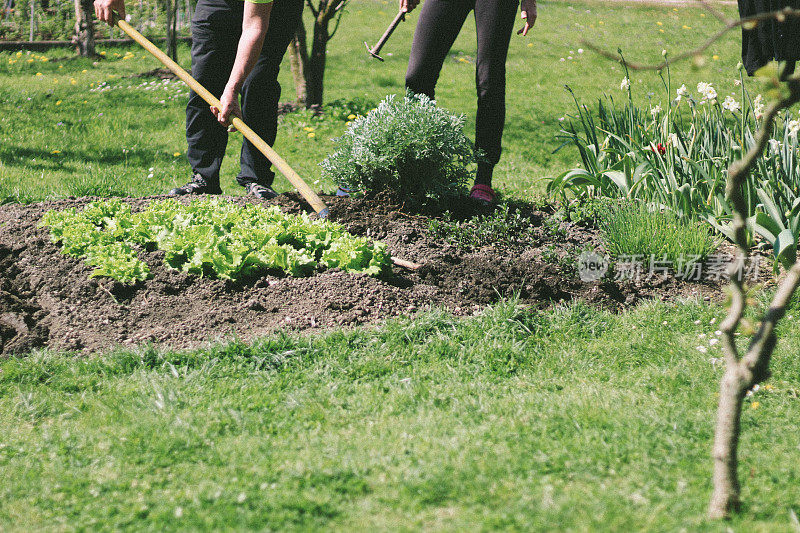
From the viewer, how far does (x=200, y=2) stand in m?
4.78

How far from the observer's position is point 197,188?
495 cm

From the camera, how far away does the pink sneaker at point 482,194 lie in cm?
462

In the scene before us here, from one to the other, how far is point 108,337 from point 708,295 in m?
3.08

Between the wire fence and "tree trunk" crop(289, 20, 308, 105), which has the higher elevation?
the wire fence

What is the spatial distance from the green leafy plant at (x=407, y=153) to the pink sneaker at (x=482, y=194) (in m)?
0.14

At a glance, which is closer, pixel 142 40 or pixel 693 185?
pixel 693 185

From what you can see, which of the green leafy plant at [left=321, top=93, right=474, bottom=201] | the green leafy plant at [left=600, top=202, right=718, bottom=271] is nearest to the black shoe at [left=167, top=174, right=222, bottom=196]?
the green leafy plant at [left=321, top=93, right=474, bottom=201]

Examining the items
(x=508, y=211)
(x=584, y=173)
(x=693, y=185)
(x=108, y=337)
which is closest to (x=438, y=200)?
(x=508, y=211)

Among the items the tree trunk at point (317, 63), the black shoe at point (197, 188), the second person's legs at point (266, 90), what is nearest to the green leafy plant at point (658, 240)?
the second person's legs at point (266, 90)

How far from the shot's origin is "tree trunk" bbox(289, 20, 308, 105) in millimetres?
7613

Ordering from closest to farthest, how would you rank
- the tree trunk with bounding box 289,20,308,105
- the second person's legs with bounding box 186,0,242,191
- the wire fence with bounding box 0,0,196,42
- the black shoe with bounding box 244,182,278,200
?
the second person's legs with bounding box 186,0,242,191 → the black shoe with bounding box 244,182,278,200 → the tree trunk with bounding box 289,20,308,105 → the wire fence with bounding box 0,0,196,42

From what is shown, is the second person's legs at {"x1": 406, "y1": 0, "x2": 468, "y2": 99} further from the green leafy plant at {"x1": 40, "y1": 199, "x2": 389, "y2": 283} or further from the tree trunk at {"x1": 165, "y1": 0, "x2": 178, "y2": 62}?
the tree trunk at {"x1": 165, "y1": 0, "x2": 178, "y2": 62}

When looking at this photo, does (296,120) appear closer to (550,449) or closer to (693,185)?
(693,185)

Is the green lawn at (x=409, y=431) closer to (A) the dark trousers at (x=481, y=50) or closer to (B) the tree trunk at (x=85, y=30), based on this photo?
(A) the dark trousers at (x=481, y=50)
